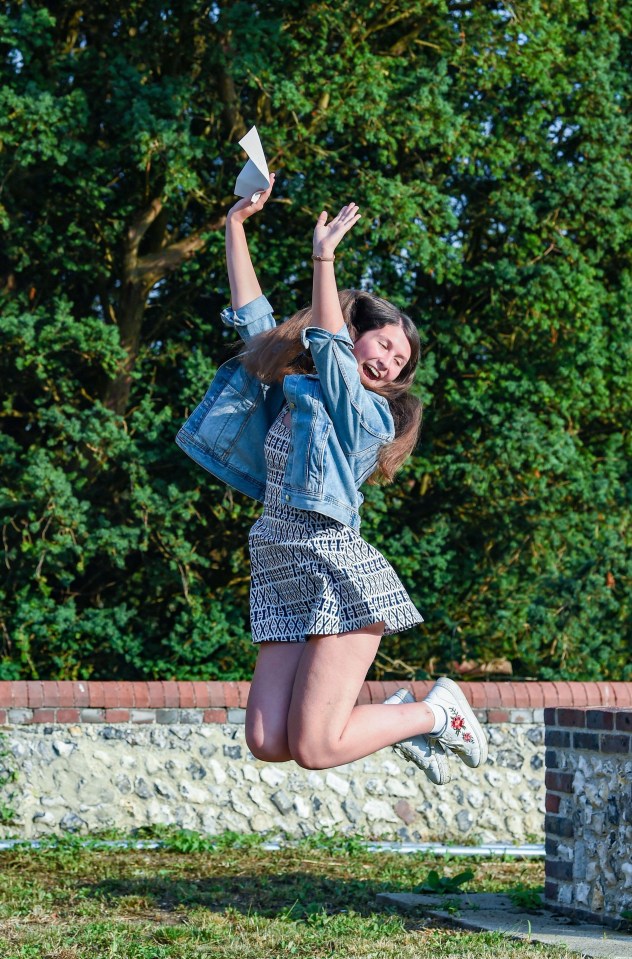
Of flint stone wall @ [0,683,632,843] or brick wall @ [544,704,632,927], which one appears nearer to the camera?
brick wall @ [544,704,632,927]

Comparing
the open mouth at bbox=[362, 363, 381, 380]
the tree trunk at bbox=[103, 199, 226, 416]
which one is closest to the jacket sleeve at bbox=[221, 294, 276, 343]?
the open mouth at bbox=[362, 363, 381, 380]

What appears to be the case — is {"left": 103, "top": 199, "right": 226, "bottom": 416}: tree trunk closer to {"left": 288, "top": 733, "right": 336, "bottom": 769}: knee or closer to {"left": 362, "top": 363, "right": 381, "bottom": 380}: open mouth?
{"left": 362, "top": 363, "right": 381, "bottom": 380}: open mouth

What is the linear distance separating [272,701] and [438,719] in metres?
0.67

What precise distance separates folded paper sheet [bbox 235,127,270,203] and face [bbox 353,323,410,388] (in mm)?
567

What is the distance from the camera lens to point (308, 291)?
36.9 ft

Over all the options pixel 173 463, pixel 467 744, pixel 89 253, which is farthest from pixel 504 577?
pixel 467 744

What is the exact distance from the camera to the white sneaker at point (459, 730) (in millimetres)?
4094

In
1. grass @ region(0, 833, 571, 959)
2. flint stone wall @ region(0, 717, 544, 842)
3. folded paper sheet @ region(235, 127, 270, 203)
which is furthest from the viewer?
flint stone wall @ region(0, 717, 544, 842)

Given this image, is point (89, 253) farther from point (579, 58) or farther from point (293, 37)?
point (579, 58)

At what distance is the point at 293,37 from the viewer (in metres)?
10.5

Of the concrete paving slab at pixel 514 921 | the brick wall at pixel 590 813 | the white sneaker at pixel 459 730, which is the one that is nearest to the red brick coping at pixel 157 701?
the brick wall at pixel 590 813

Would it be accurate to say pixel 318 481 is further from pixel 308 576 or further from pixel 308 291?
pixel 308 291

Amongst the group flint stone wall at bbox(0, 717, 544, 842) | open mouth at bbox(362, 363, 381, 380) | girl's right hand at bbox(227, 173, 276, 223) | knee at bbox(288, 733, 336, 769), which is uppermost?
girl's right hand at bbox(227, 173, 276, 223)

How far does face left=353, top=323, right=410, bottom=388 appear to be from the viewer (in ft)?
12.6
